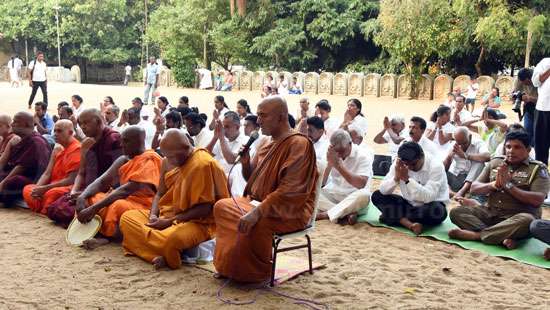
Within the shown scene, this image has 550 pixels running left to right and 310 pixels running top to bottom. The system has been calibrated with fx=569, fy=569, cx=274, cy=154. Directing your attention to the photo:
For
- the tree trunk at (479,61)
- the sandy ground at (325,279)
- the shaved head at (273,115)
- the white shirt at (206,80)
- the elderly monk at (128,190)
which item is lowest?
the sandy ground at (325,279)

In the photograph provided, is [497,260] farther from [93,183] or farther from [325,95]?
[325,95]

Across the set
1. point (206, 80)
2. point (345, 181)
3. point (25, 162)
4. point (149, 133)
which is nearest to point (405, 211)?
point (345, 181)

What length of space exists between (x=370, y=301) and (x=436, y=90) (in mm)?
20713

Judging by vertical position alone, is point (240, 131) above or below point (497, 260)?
above

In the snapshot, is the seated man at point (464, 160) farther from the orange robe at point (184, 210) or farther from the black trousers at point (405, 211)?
the orange robe at point (184, 210)

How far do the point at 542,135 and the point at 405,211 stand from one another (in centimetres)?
307

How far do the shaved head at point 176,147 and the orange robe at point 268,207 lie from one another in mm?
661

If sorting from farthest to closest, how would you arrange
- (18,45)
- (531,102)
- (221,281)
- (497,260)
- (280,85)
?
(18,45)
(280,85)
(531,102)
(497,260)
(221,281)

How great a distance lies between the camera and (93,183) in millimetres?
5801

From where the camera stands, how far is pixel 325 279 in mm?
4629

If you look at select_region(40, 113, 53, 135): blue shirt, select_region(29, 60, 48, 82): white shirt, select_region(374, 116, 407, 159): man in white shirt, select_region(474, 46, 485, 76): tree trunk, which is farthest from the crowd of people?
select_region(474, 46, 485, 76): tree trunk

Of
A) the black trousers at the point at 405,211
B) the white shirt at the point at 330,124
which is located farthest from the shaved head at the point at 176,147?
the white shirt at the point at 330,124

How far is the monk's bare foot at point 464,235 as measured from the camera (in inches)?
222

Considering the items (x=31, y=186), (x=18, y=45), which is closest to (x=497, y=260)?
(x=31, y=186)
